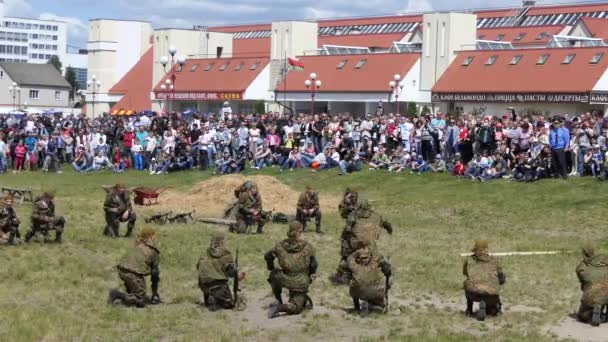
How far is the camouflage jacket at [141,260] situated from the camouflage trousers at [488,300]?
15.6ft

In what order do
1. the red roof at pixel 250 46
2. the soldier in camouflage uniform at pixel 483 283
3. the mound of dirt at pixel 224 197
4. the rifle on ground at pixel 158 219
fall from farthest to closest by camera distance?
the red roof at pixel 250 46 → the mound of dirt at pixel 224 197 → the rifle on ground at pixel 158 219 → the soldier in camouflage uniform at pixel 483 283

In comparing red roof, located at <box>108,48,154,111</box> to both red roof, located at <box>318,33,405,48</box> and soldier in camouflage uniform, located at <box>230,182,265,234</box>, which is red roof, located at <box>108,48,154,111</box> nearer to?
red roof, located at <box>318,33,405,48</box>

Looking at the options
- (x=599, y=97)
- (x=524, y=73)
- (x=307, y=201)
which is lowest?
(x=307, y=201)

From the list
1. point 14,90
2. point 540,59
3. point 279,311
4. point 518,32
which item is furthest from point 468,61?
point 14,90

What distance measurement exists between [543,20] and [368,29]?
1946 cm

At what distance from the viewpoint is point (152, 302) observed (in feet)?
55.4

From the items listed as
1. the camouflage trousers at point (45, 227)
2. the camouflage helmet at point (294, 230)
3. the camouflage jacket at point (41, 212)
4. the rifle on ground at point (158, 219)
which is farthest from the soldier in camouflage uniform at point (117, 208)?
the camouflage helmet at point (294, 230)

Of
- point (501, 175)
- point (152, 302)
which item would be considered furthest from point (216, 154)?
point (152, 302)

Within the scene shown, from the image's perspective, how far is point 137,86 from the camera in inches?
3878

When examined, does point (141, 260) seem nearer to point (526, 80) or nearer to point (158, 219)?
point (158, 219)

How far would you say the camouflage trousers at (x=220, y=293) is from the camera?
16469 millimetres

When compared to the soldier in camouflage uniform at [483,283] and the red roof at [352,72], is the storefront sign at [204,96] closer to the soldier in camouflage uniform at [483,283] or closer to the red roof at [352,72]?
the red roof at [352,72]

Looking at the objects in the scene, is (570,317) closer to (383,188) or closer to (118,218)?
(118,218)

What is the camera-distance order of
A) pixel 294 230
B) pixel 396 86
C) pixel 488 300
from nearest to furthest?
pixel 488 300, pixel 294 230, pixel 396 86
